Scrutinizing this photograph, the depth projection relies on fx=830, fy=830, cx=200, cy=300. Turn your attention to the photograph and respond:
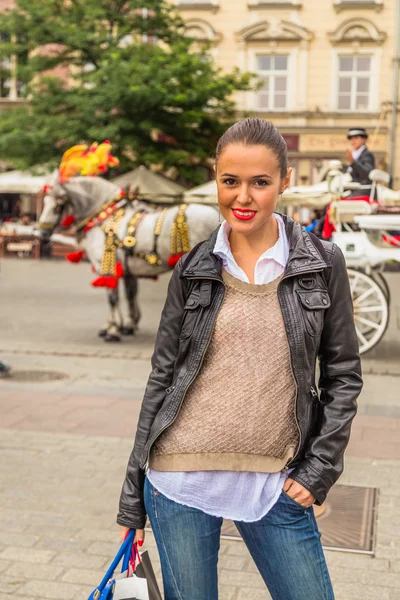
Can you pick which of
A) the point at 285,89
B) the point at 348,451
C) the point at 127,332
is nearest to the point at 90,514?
the point at 348,451

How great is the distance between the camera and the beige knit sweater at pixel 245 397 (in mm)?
2131

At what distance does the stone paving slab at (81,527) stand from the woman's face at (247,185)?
206cm

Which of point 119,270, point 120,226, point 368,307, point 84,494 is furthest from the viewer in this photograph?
point 120,226

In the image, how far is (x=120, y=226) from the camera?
10141 mm

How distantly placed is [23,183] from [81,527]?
2144cm

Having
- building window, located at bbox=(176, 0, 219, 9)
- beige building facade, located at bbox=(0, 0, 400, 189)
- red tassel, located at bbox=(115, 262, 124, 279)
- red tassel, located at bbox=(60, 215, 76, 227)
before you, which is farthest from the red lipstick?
building window, located at bbox=(176, 0, 219, 9)

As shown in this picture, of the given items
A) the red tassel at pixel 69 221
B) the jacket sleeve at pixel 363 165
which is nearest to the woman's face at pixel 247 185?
the jacket sleeve at pixel 363 165

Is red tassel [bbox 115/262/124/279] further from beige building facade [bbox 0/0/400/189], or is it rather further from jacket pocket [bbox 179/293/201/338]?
beige building facade [bbox 0/0/400/189]

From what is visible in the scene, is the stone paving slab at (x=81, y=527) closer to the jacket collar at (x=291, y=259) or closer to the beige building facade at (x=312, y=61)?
the jacket collar at (x=291, y=259)

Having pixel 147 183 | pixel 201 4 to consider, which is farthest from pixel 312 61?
pixel 147 183

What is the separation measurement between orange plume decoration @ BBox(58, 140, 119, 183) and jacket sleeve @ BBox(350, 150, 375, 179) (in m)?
3.11

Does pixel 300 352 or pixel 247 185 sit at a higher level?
pixel 247 185

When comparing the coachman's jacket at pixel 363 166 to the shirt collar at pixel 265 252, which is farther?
the coachman's jacket at pixel 363 166

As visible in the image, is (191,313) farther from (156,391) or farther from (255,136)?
(255,136)
